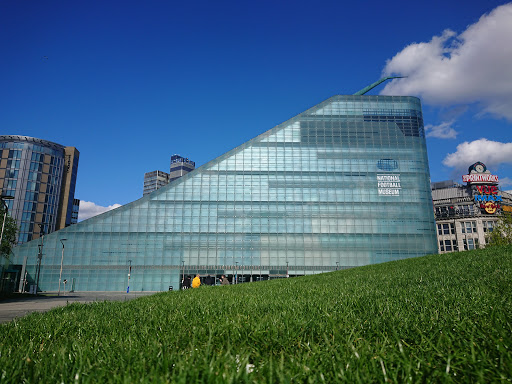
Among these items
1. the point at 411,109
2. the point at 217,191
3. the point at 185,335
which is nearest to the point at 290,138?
the point at 217,191

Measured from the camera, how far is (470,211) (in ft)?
314

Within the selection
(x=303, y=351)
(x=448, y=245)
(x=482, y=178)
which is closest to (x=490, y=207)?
(x=482, y=178)

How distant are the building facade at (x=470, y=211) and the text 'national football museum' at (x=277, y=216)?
40.6 metres

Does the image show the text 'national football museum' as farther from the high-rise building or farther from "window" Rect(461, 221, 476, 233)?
the high-rise building

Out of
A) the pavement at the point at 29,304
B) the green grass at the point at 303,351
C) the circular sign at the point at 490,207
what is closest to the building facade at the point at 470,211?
the circular sign at the point at 490,207

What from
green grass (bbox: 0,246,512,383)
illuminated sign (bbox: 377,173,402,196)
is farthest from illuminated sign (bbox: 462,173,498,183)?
green grass (bbox: 0,246,512,383)

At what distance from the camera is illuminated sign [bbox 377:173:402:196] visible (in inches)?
2486

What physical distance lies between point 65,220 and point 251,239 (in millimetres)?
74122

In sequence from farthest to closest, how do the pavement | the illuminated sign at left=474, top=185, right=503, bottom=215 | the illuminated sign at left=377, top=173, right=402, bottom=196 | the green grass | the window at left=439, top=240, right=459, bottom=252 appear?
1. the window at left=439, top=240, right=459, bottom=252
2. the illuminated sign at left=474, top=185, right=503, bottom=215
3. the illuminated sign at left=377, top=173, right=402, bottom=196
4. the pavement
5. the green grass

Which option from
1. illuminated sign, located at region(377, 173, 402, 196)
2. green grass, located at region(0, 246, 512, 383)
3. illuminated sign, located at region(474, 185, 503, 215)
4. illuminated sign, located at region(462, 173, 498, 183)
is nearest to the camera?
green grass, located at region(0, 246, 512, 383)

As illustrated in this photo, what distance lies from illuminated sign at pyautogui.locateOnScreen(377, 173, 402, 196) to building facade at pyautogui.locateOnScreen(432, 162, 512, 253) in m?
39.8

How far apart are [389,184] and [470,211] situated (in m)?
49.0

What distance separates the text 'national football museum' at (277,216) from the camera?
195ft

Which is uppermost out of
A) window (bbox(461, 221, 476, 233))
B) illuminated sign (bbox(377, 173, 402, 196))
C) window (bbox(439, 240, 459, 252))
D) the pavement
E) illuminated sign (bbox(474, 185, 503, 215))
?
illuminated sign (bbox(474, 185, 503, 215))
